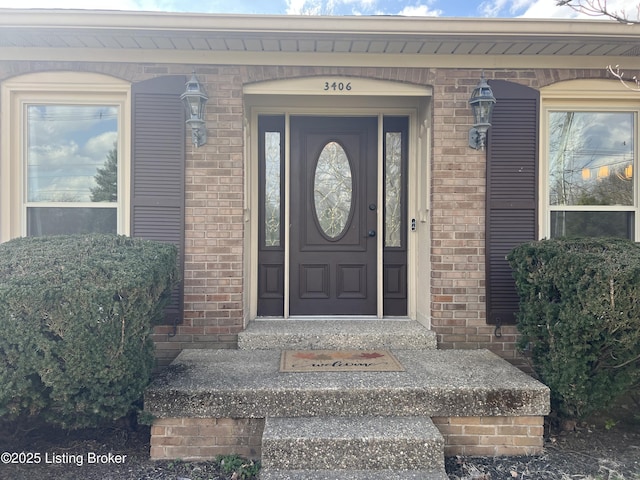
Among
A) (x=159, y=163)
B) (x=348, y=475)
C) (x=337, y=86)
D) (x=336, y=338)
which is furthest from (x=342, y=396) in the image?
(x=337, y=86)

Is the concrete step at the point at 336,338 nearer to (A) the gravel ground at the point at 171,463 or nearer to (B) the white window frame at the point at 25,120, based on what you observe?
(A) the gravel ground at the point at 171,463

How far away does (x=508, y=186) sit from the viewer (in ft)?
12.4

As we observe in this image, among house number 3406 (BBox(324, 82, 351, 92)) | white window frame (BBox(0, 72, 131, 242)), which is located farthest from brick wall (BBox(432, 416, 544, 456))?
white window frame (BBox(0, 72, 131, 242))

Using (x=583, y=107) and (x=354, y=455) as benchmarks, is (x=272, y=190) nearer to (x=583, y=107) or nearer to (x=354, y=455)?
(x=354, y=455)

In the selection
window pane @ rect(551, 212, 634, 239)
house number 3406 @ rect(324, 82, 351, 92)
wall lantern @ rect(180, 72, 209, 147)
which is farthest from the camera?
window pane @ rect(551, 212, 634, 239)

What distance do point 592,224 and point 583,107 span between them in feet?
3.58

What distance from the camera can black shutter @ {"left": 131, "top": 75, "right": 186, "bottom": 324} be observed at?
372 centimetres

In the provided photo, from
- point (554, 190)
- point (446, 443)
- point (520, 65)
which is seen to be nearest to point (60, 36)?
point (520, 65)

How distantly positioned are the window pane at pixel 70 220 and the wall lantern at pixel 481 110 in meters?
3.30

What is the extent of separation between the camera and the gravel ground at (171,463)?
2629 mm

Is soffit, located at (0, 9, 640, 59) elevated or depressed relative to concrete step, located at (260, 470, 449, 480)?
elevated

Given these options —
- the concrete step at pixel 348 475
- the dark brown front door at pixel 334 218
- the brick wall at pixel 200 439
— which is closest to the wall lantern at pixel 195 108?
the dark brown front door at pixel 334 218

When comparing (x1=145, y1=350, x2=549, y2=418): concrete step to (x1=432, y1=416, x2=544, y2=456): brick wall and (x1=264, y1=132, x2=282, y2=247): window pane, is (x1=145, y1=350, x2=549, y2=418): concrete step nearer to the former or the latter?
(x1=432, y1=416, x2=544, y2=456): brick wall

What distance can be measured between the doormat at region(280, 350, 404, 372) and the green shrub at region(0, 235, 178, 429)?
3.54ft
